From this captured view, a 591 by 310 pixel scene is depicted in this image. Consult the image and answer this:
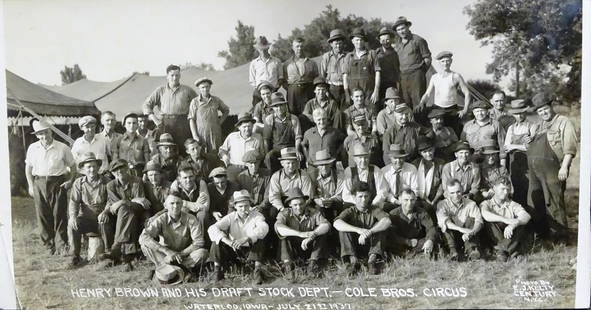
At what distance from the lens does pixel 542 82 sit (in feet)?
18.7

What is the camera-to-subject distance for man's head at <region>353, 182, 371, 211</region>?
5574mm

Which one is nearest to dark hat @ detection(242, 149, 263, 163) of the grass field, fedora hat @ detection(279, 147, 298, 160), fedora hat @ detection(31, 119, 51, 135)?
fedora hat @ detection(279, 147, 298, 160)

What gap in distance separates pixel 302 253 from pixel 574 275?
2378 millimetres

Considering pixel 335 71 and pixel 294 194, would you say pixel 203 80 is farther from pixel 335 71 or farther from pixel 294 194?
pixel 294 194

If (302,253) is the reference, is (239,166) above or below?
above

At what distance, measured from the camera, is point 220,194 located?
5.74 metres

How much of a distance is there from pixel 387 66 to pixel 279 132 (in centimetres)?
110

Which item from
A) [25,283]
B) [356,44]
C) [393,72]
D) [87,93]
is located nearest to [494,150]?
[393,72]

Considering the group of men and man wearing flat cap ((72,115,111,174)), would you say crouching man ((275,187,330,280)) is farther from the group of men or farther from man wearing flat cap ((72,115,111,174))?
man wearing flat cap ((72,115,111,174))

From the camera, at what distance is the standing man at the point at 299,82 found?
577cm

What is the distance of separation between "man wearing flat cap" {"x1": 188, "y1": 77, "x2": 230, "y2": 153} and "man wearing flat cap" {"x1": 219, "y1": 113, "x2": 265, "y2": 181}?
0.11 meters

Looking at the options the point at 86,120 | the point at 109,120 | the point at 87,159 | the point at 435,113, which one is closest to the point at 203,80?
the point at 109,120

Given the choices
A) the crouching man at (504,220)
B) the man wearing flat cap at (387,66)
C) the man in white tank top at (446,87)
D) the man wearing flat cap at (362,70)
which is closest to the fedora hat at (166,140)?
the man wearing flat cap at (362,70)

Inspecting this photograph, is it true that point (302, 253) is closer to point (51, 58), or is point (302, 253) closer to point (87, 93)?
point (87, 93)
